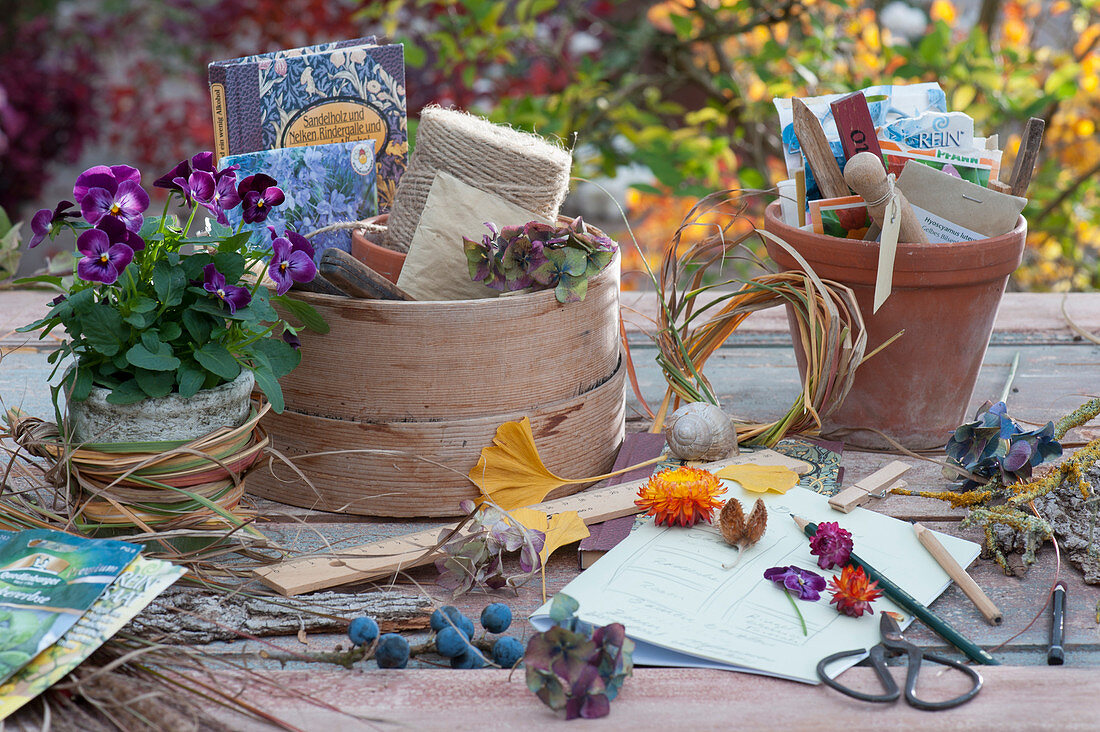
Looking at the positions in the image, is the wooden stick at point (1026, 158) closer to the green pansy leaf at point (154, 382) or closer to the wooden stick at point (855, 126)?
the wooden stick at point (855, 126)

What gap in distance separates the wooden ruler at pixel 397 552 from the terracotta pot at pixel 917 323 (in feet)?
0.47

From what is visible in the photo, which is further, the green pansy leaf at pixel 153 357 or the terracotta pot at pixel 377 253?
the terracotta pot at pixel 377 253

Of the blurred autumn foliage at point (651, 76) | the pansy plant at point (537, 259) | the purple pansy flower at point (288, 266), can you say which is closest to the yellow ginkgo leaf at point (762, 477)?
the pansy plant at point (537, 259)

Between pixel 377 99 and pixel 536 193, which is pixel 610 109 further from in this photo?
pixel 536 193

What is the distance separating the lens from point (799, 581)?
827mm

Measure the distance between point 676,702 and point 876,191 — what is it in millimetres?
575

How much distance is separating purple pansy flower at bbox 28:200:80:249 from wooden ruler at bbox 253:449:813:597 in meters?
0.34

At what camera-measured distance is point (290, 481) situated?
1.05 m

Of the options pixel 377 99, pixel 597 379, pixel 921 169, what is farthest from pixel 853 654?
pixel 377 99

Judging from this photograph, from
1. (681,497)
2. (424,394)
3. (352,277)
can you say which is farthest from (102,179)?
(681,497)

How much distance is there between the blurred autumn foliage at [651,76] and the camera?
216cm

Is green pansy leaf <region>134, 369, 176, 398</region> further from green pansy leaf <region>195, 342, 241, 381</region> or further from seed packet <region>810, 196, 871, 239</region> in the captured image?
seed packet <region>810, 196, 871, 239</region>

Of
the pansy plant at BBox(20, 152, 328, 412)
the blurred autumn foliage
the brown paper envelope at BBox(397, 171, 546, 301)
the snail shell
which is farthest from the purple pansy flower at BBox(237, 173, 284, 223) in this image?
the blurred autumn foliage

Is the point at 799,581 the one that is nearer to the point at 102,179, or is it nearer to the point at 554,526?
the point at 554,526
